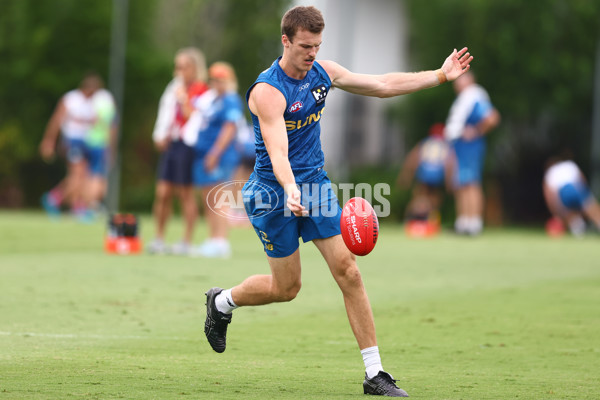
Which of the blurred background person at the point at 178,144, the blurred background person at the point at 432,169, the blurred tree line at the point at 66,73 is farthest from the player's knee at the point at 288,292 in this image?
the blurred tree line at the point at 66,73

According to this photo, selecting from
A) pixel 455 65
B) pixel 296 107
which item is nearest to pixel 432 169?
pixel 455 65

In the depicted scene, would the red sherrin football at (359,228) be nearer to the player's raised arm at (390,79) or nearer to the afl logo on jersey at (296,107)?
the afl logo on jersey at (296,107)

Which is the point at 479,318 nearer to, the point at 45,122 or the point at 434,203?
the point at 434,203

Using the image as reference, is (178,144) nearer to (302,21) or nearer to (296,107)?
(296,107)

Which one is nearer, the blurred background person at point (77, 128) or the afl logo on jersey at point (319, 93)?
the afl logo on jersey at point (319, 93)

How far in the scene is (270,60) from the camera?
30.0 metres

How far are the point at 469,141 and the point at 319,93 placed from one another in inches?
518

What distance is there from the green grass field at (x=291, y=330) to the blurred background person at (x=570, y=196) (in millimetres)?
7139

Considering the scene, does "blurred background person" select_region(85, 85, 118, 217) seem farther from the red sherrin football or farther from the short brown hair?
the red sherrin football

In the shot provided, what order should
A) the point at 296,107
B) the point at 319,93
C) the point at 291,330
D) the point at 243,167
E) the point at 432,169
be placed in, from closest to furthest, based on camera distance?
the point at 296,107, the point at 319,93, the point at 291,330, the point at 432,169, the point at 243,167

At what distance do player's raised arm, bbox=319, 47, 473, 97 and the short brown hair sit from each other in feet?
1.50

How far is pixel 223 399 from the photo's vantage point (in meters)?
5.37

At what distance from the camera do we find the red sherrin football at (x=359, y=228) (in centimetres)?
581

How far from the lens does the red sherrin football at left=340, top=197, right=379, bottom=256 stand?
19.1ft
